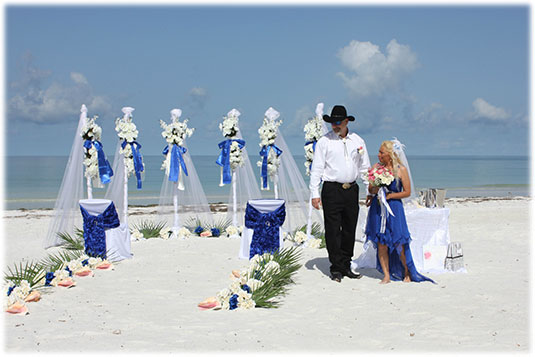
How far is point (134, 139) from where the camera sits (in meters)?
10.2

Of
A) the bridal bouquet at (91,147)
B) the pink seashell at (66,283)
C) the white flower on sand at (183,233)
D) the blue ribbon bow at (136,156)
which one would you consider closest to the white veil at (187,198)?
the white flower on sand at (183,233)

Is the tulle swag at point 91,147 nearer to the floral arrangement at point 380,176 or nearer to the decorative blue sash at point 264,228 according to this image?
the decorative blue sash at point 264,228

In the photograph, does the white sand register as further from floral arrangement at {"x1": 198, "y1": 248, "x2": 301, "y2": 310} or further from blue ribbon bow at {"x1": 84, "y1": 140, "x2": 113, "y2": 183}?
blue ribbon bow at {"x1": 84, "y1": 140, "x2": 113, "y2": 183}

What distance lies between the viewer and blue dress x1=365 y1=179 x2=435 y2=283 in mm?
6633

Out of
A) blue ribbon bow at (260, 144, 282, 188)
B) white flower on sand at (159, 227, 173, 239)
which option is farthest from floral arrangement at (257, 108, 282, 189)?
white flower on sand at (159, 227, 173, 239)

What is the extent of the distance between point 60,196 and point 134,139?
1.72m

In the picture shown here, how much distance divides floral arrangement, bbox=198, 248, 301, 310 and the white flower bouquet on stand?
3499 mm

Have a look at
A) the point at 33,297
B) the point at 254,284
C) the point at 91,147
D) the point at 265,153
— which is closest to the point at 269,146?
the point at 265,153

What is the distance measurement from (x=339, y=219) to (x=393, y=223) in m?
0.69

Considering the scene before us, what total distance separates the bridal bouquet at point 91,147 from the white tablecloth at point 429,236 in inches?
225

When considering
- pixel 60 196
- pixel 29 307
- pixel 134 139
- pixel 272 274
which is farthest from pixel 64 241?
pixel 272 274

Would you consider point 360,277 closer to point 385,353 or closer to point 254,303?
point 254,303

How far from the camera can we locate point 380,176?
258 inches

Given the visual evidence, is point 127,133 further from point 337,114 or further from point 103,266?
point 337,114
